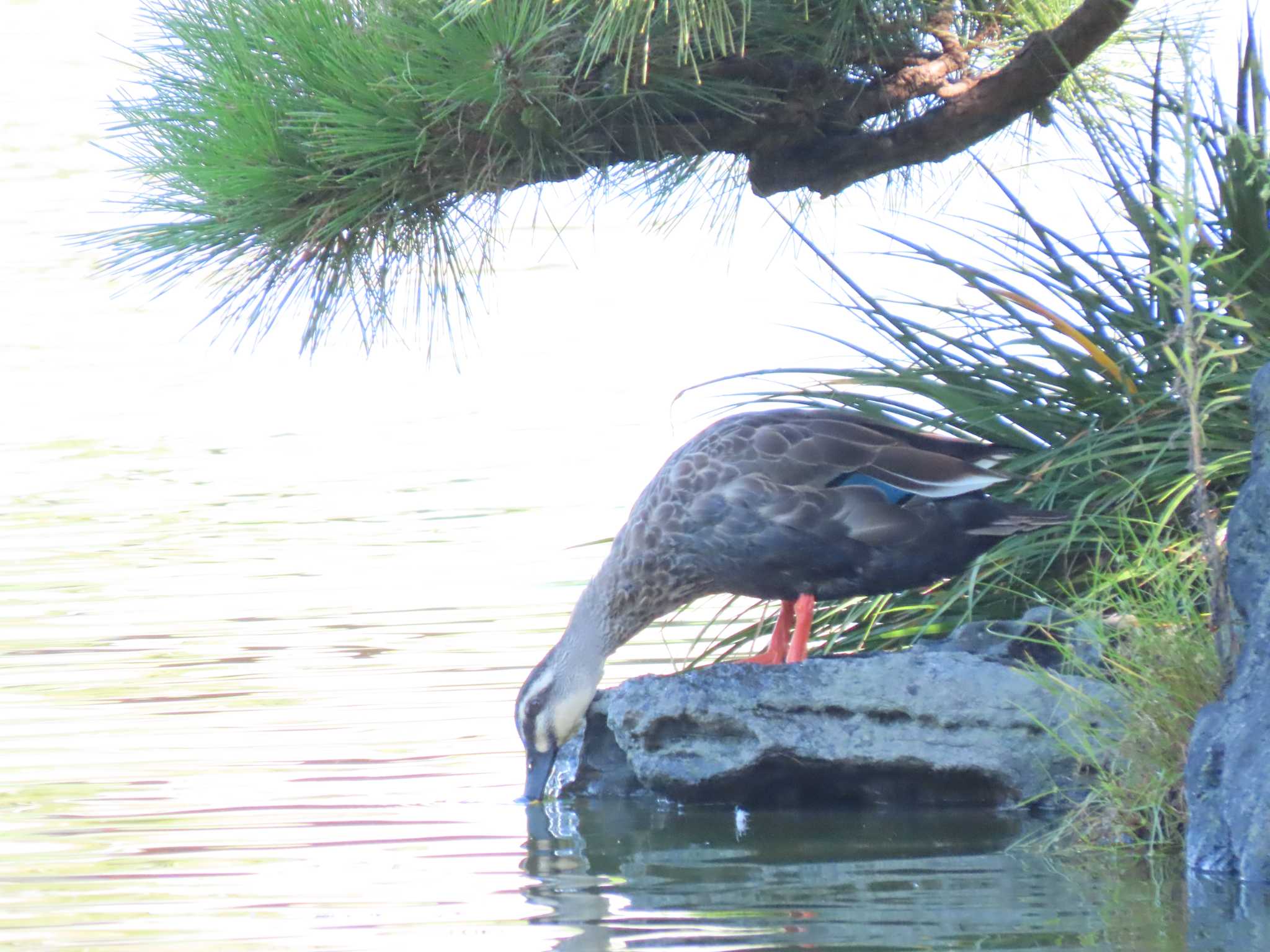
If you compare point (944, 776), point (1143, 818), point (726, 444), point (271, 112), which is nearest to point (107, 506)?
point (271, 112)

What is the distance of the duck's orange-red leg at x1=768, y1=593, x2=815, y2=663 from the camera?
4.13 metres

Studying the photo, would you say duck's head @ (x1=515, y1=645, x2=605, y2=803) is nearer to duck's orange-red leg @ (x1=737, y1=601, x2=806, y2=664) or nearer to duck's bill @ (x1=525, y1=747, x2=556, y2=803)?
duck's bill @ (x1=525, y1=747, x2=556, y2=803)

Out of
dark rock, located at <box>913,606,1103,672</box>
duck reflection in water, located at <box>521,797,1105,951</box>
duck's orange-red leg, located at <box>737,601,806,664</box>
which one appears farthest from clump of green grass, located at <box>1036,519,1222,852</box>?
duck's orange-red leg, located at <box>737,601,806,664</box>

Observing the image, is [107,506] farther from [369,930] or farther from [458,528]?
[369,930]

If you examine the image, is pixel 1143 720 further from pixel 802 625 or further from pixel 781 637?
pixel 781 637

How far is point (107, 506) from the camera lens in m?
8.51

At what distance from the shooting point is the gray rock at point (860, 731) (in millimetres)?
3820

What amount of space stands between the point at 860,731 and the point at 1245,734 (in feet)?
2.96

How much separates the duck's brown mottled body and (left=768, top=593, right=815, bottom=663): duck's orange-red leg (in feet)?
0.05

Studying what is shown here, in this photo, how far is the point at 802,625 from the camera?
A: 4.13 m

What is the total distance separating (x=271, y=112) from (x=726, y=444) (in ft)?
4.34

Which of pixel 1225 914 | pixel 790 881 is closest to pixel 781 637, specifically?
pixel 790 881

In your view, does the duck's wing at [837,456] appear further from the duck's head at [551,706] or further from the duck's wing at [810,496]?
the duck's head at [551,706]

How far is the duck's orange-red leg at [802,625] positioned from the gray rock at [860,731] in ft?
0.53
